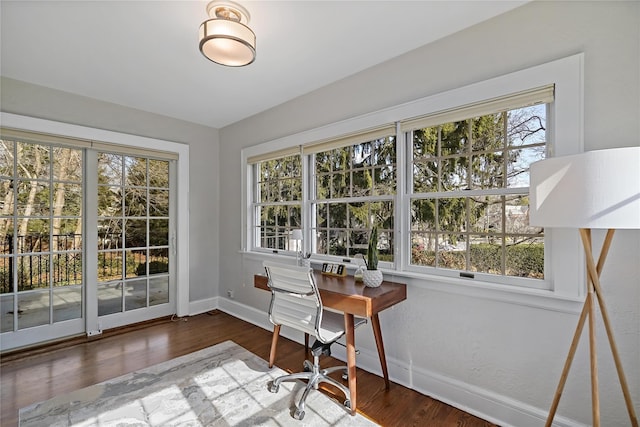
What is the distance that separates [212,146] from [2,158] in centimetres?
213

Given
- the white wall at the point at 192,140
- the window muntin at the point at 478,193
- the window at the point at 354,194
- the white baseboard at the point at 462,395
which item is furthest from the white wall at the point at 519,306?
the white wall at the point at 192,140

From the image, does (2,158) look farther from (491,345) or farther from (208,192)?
(491,345)

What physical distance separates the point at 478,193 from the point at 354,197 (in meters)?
1.06

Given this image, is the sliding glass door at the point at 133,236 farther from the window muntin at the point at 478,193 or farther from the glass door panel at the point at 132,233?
the window muntin at the point at 478,193

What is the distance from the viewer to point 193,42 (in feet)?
7.30

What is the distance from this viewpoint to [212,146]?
4297 mm

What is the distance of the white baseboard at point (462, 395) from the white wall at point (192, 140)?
2313 millimetres

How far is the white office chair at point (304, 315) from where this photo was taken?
204 cm

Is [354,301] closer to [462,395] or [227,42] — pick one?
[462,395]

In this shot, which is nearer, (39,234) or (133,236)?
(39,234)

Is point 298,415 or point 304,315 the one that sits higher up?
point 304,315

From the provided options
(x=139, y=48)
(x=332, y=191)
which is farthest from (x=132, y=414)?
(x=139, y=48)

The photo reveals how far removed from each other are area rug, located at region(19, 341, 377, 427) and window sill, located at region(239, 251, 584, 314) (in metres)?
1.01

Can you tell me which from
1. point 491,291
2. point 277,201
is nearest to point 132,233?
point 277,201
